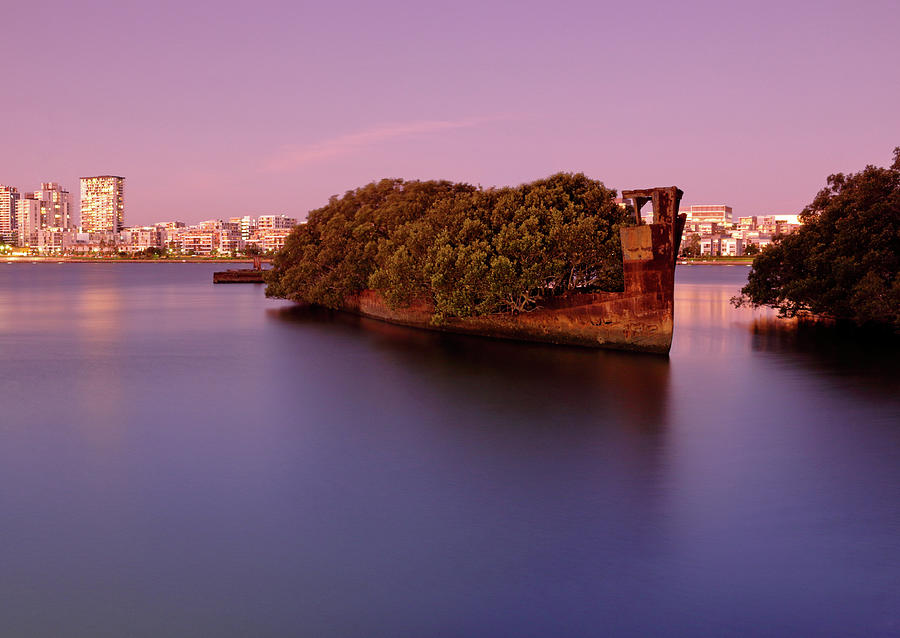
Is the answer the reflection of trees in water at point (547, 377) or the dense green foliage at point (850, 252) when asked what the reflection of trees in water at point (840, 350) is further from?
the reflection of trees in water at point (547, 377)

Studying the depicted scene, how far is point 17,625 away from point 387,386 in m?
19.4

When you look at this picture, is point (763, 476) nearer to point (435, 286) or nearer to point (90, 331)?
point (435, 286)

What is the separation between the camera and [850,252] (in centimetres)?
4141

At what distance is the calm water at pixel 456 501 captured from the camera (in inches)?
407

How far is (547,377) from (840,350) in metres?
17.7

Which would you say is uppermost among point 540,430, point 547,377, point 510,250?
point 510,250

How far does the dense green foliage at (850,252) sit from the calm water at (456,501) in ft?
29.0

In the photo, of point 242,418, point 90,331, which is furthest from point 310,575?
point 90,331

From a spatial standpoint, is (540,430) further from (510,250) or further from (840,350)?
(840,350)

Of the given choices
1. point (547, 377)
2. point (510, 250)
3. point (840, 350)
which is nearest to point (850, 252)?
point (840, 350)

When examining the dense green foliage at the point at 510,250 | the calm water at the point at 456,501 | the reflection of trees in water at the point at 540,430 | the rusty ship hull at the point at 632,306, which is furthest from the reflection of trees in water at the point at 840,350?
the dense green foliage at the point at 510,250

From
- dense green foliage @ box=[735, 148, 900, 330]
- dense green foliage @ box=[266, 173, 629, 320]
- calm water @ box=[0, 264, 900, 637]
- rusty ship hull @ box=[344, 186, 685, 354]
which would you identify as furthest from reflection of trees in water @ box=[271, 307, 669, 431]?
dense green foliage @ box=[735, 148, 900, 330]

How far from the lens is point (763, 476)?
1673 cm

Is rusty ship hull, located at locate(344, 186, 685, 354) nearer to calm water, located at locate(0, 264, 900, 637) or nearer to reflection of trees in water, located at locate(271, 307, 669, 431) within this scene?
reflection of trees in water, located at locate(271, 307, 669, 431)
